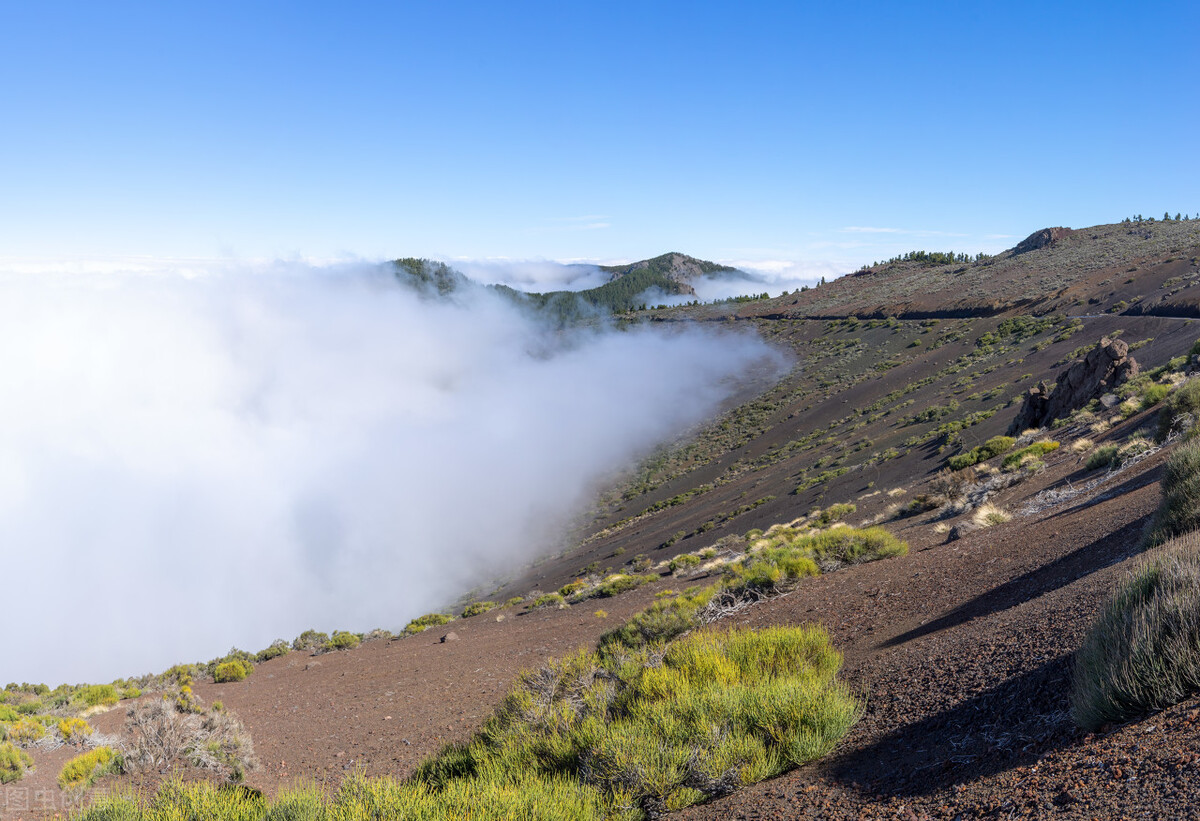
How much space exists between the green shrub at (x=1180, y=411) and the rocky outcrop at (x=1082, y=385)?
8519 mm

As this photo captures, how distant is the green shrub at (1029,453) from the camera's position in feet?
53.9

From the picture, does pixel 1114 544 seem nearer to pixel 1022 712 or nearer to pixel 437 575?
pixel 1022 712

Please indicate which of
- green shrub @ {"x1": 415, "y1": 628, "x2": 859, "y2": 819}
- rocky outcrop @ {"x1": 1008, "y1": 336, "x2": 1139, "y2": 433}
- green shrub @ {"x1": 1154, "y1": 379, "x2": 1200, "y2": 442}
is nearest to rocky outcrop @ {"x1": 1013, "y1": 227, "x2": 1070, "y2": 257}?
rocky outcrop @ {"x1": 1008, "y1": 336, "x2": 1139, "y2": 433}

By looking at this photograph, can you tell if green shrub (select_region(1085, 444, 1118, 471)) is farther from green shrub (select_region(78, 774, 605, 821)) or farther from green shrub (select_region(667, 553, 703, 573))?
green shrub (select_region(78, 774, 605, 821))

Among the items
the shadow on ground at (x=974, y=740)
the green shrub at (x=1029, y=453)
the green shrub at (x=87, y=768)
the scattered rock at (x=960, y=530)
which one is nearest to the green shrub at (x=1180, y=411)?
the green shrub at (x=1029, y=453)

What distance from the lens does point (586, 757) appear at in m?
5.42

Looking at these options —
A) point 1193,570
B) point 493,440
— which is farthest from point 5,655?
point 1193,570

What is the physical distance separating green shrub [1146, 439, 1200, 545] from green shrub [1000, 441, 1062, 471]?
947 centimetres

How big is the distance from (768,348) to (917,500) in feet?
231

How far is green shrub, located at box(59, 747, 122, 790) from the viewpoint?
314 inches

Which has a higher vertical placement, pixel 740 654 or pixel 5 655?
pixel 740 654

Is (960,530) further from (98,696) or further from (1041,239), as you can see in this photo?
(1041,239)

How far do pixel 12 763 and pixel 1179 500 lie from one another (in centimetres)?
1421

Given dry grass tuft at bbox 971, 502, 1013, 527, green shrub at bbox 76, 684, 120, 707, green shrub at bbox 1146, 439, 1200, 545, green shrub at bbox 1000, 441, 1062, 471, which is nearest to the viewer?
green shrub at bbox 1146, 439, 1200, 545
